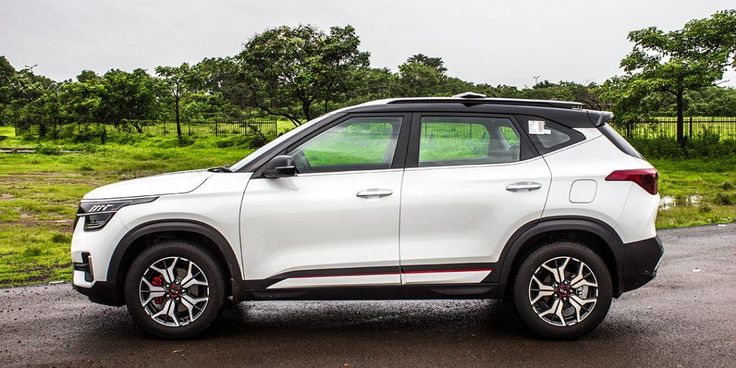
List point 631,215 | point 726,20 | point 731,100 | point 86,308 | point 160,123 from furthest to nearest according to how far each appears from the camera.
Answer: point 160,123 → point 731,100 → point 726,20 → point 86,308 → point 631,215

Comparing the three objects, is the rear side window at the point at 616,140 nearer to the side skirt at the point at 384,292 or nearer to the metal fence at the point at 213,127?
the side skirt at the point at 384,292

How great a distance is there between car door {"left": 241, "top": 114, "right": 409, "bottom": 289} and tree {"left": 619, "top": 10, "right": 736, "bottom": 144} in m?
22.1

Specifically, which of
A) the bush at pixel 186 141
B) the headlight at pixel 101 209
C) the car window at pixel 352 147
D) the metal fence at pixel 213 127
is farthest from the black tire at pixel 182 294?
the bush at pixel 186 141

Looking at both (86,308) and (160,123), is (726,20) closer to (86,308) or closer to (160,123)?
(86,308)

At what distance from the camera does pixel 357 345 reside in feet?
17.2

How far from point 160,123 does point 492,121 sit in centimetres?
4417

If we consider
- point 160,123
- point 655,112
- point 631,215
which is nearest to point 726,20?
point 655,112

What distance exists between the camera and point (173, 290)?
523 centimetres

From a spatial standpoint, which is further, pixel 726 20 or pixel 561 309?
pixel 726 20

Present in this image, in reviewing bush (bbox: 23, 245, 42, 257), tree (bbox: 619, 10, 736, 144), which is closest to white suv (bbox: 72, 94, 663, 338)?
bush (bbox: 23, 245, 42, 257)

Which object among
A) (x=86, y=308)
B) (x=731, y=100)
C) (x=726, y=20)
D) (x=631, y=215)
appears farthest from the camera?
(x=731, y=100)

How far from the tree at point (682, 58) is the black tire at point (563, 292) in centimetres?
2150

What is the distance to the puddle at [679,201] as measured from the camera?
1523 centimetres

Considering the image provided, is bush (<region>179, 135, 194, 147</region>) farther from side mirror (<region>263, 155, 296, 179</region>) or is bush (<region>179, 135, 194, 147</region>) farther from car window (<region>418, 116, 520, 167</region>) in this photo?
car window (<region>418, 116, 520, 167</region>)
